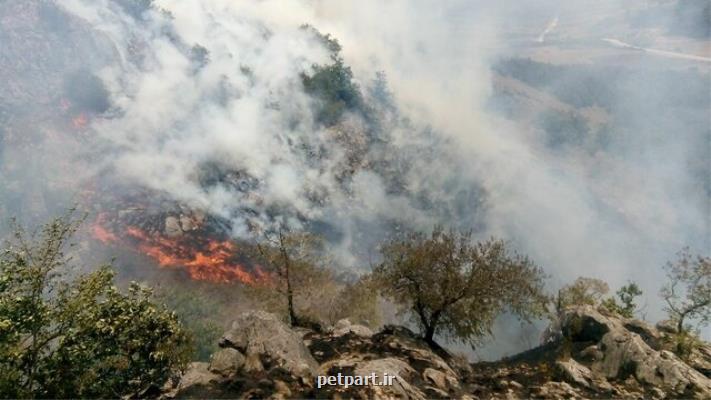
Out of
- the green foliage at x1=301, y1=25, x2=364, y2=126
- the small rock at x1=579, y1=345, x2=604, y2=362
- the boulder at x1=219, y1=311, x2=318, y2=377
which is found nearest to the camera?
the boulder at x1=219, y1=311, x2=318, y2=377

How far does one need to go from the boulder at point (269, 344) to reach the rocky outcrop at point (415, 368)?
0.05 metres

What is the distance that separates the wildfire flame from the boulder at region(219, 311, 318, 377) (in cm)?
3872

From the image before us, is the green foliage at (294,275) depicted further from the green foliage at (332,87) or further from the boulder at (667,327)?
the green foliage at (332,87)

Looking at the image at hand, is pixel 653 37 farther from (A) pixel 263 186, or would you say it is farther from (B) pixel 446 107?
(A) pixel 263 186

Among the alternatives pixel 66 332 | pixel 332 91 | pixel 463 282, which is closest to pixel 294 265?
pixel 463 282

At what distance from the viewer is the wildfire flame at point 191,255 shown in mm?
65062

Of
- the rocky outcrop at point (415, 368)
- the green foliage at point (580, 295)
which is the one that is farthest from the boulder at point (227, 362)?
the green foliage at point (580, 295)

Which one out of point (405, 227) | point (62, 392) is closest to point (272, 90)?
point (405, 227)

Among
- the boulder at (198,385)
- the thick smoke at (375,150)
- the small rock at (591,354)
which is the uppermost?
the thick smoke at (375,150)

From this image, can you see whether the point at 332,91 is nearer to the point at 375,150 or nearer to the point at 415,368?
the point at 375,150

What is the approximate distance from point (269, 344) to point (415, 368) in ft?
26.7

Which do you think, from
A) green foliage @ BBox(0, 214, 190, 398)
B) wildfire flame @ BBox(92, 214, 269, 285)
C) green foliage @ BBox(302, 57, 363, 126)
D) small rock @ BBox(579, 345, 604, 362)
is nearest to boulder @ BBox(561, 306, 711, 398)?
small rock @ BBox(579, 345, 604, 362)

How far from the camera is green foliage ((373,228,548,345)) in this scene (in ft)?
95.0

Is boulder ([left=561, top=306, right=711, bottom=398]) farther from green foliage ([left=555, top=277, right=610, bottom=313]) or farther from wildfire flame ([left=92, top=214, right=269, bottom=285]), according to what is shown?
wildfire flame ([left=92, top=214, right=269, bottom=285])
